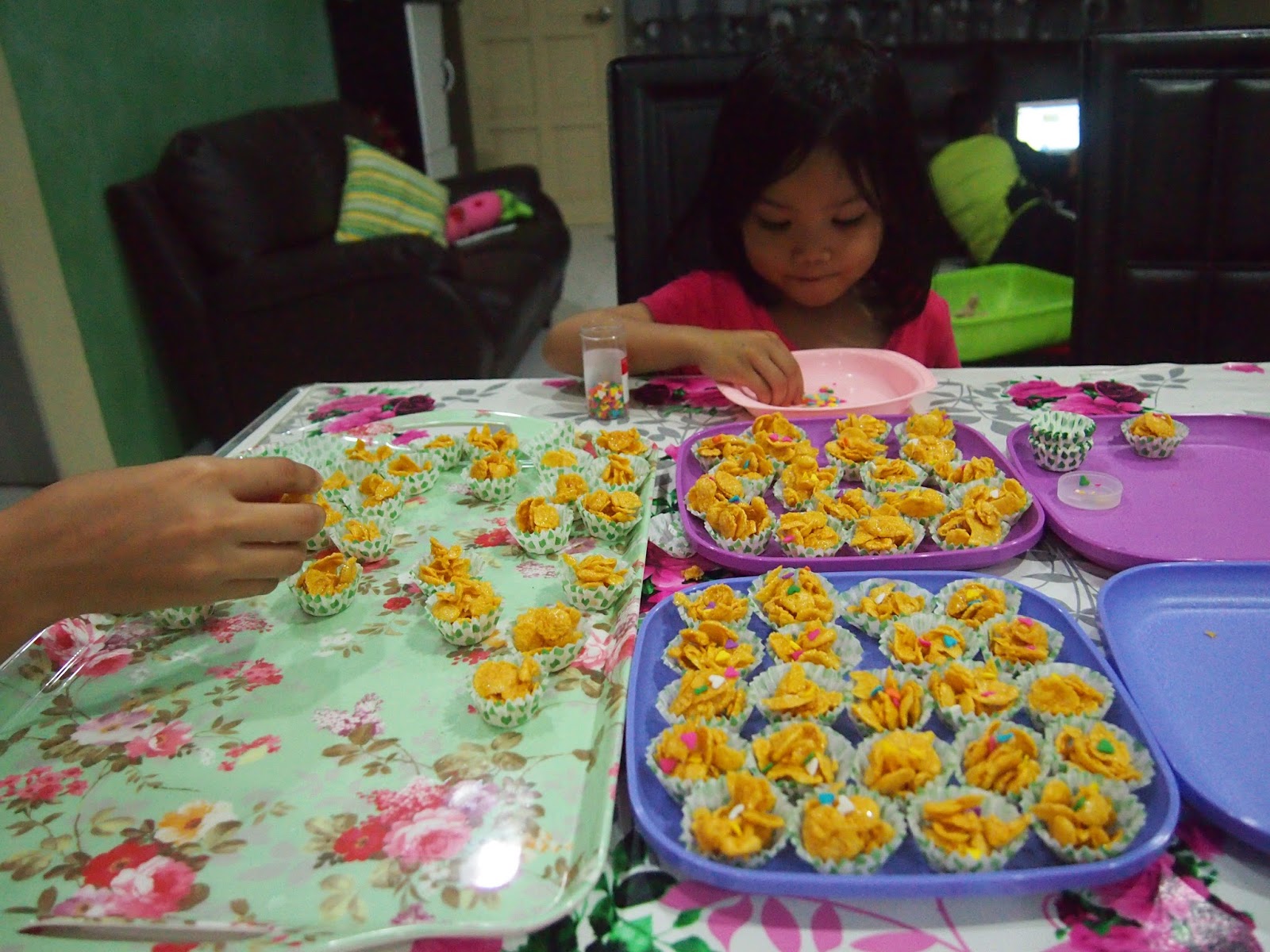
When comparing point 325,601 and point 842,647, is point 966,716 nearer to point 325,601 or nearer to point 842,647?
point 842,647

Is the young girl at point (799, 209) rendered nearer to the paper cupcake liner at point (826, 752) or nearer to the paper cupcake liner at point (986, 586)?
the paper cupcake liner at point (986, 586)

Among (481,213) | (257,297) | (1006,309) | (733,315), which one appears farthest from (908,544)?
(481,213)

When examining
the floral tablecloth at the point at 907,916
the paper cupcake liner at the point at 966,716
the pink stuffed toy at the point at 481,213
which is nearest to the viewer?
the floral tablecloth at the point at 907,916

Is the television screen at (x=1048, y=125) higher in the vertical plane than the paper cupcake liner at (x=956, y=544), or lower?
higher

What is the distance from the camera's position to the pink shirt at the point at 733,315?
4.96 ft

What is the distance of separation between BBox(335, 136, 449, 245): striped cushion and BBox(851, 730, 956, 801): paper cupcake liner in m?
3.00

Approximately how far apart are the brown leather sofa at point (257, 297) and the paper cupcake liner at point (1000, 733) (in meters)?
2.34

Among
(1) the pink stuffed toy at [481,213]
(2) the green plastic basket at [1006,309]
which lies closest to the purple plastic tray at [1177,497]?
(2) the green plastic basket at [1006,309]

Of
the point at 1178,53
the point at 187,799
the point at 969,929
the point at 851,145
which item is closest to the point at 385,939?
the point at 187,799

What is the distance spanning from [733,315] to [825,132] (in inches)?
13.7

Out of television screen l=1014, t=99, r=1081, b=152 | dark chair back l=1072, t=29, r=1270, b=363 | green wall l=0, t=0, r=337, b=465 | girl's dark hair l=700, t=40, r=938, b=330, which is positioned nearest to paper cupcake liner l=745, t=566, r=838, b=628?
girl's dark hair l=700, t=40, r=938, b=330

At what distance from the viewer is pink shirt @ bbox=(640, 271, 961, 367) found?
151cm

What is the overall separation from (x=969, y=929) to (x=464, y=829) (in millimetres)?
286

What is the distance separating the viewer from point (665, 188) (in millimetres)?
1604
